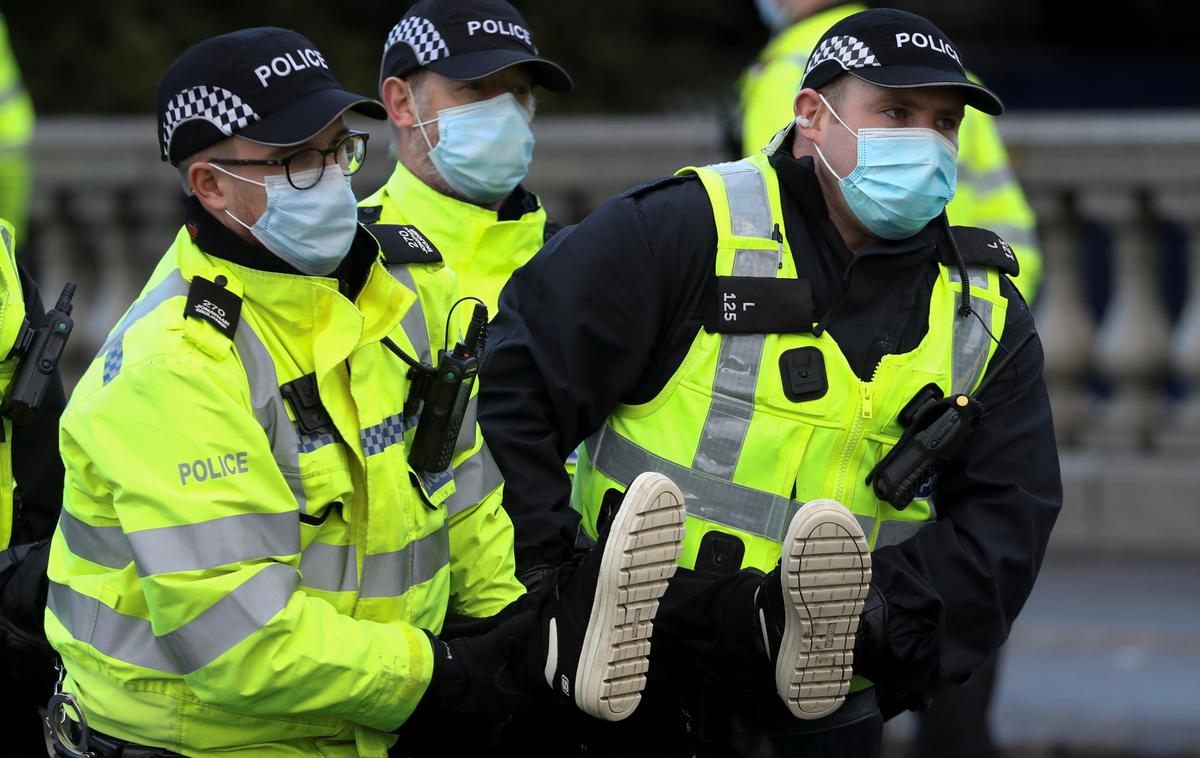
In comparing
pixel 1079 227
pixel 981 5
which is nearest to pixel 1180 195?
pixel 1079 227

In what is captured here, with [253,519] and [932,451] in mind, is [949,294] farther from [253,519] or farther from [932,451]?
[253,519]

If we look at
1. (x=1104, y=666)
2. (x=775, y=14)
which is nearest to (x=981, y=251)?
(x=775, y=14)

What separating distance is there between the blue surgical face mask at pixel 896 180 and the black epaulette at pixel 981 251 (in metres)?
0.08

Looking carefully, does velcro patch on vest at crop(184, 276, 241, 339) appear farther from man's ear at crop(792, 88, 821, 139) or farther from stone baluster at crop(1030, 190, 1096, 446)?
stone baluster at crop(1030, 190, 1096, 446)

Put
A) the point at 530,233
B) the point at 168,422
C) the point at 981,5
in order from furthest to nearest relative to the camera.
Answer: the point at 981,5
the point at 530,233
the point at 168,422

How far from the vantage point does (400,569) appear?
3.36 meters

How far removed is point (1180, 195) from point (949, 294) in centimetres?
455

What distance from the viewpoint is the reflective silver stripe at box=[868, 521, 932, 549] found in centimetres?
383

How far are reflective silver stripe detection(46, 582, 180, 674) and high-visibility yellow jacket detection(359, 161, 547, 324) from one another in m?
1.57

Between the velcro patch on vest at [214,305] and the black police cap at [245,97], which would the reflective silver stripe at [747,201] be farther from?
the velcro patch on vest at [214,305]

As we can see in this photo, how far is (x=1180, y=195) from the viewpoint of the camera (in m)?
7.99

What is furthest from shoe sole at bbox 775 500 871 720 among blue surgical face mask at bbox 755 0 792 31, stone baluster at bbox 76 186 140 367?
stone baluster at bbox 76 186 140 367

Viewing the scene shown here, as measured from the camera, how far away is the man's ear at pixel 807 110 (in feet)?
13.0

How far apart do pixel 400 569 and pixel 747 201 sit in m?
1.03
